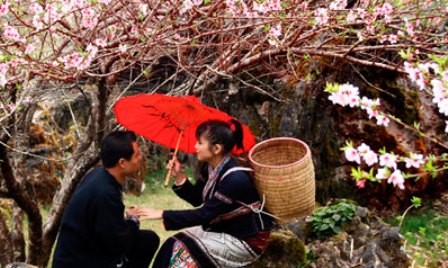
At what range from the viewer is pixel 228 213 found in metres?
4.11

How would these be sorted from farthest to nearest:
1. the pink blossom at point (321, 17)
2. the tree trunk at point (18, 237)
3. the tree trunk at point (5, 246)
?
1. the tree trunk at point (18, 237)
2. the tree trunk at point (5, 246)
3. the pink blossom at point (321, 17)

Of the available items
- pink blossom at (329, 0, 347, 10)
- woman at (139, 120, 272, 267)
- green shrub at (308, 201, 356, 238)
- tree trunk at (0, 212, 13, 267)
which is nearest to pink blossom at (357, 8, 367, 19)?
pink blossom at (329, 0, 347, 10)

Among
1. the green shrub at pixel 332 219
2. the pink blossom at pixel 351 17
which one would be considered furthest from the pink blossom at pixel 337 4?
the green shrub at pixel 332 219

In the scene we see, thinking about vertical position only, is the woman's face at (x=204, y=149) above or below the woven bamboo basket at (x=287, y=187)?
above

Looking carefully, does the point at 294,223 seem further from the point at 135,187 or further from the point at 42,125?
the point at 42,125

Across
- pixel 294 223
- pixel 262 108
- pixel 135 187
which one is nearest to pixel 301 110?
pixel 262 108

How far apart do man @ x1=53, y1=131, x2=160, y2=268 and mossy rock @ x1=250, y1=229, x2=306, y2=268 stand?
130 cm

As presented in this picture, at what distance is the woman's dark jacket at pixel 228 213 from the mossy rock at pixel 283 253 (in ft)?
1.74

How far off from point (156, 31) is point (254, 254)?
5.85 feet

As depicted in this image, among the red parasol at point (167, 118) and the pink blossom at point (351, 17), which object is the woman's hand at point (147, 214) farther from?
the pink blossom at point (351, 17)

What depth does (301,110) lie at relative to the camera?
7.21 metres

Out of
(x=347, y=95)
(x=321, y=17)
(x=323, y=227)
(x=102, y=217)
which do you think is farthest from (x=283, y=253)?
(x=347, y=95)

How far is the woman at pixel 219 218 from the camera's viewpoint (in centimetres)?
404

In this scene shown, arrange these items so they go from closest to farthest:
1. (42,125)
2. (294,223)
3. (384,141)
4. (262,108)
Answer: (294,223) < (384,141) < (262,108) < (42,125)
